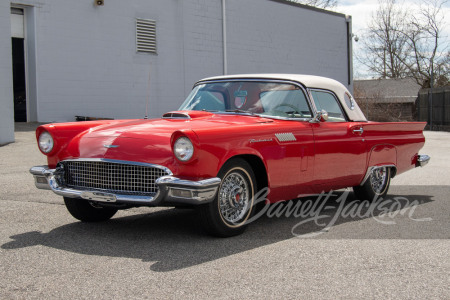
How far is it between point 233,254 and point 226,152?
34.3 inches

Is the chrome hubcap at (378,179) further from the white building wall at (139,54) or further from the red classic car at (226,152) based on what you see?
the white building wall at (139,54)

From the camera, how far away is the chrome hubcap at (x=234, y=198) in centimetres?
505

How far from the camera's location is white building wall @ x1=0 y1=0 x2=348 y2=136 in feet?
57.3

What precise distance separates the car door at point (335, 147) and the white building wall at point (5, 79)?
10.5m

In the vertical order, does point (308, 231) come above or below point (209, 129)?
below

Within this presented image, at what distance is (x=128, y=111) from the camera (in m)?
19.8

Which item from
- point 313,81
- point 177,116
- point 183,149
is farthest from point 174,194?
point 313,81

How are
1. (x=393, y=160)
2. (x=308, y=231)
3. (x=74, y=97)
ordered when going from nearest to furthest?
(x=308, y=231)
(x=393, y=160)
(x=74, y=97)

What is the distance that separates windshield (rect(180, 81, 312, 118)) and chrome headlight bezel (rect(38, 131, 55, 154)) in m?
1.58

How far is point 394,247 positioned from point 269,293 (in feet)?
5.29

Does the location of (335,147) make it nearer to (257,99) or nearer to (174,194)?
(257,99)

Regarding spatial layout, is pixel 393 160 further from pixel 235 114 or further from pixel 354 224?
pixel 235 114

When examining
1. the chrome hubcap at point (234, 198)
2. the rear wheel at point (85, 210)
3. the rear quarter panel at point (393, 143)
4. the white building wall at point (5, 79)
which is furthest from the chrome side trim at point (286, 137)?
the white building wall at point (5, 79)

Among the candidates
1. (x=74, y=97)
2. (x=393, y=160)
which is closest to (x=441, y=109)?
(x=74, y=97)
